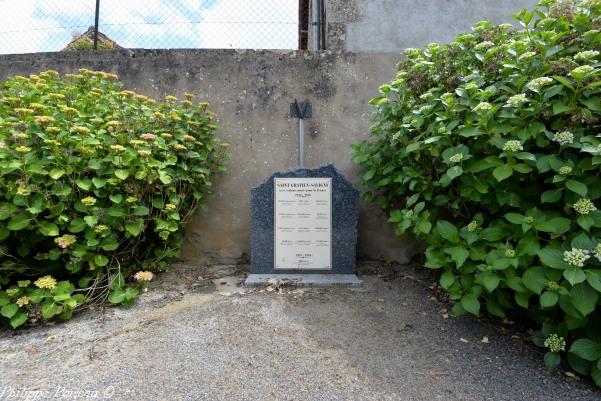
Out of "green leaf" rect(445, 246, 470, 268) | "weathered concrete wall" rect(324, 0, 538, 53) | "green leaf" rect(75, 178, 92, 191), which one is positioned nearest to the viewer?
"green leaf" rect(445, 246, 470, 268)

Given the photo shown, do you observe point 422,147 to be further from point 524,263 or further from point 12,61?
point 12,61

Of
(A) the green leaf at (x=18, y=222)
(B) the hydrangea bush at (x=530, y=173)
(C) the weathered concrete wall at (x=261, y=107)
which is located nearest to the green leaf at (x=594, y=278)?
(B) the hydrangea bush at (x=530, y=173)

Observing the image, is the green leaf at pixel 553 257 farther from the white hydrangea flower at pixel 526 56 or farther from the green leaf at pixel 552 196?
the white hydrangea flower at pixel 526 56

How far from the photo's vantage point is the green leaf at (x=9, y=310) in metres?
1.95

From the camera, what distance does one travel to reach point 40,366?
169cm

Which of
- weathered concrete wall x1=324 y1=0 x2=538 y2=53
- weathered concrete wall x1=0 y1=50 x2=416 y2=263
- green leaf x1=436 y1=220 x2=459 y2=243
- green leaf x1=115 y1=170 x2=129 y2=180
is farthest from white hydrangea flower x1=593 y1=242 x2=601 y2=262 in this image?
weathered concrete wall x1=324 y1=0 x2=538 y2=53

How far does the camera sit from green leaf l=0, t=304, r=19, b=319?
1.95 m

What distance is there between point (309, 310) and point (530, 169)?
1.48 m

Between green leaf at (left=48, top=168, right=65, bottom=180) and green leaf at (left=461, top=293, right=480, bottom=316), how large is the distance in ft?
7.83

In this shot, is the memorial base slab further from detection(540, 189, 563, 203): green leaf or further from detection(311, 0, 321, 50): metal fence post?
detection(311, 0, 321, 50): metal fence post

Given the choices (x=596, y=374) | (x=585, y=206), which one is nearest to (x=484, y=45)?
(x=585, y=206)

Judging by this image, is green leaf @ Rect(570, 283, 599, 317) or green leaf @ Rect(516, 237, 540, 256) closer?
green leaf @ Rect(570, 283, 599, 317)

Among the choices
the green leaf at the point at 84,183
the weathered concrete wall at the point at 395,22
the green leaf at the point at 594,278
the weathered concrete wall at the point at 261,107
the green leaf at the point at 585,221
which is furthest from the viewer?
the weathered concrete wall at the point at 395,22

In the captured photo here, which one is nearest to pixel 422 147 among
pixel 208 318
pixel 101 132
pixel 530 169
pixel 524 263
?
pixel 530 169
